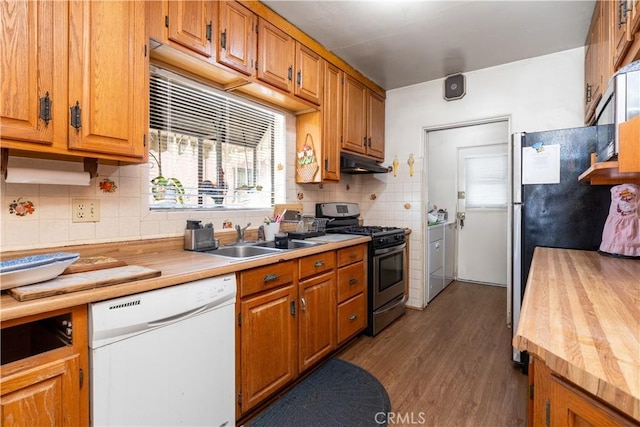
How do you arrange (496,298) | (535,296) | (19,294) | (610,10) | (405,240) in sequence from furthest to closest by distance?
(496,298) → (405,240) → (610,10) → (535,296) → (19,294)

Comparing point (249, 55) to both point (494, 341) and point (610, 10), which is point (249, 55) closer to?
point (610, 10)

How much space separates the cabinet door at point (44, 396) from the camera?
2.95ft

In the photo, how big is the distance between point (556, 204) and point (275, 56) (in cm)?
216

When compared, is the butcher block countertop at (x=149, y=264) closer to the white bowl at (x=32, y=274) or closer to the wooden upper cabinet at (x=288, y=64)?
the white bowl at (x=32, y=274)

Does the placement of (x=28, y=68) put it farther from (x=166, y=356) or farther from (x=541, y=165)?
(x=541, y=165)

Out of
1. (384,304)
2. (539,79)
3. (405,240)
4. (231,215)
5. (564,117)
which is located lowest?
(384,304)

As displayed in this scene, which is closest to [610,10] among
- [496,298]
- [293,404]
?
[293,404]

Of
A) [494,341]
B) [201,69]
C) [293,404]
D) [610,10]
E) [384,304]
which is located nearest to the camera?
[610,10]

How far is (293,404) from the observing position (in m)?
1.83

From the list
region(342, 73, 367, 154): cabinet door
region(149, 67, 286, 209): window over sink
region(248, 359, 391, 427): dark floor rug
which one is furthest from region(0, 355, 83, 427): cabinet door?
region(342, 73, 367, 154): cabinet door

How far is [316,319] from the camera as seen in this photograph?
2143 mm

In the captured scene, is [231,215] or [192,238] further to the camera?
[231,215]

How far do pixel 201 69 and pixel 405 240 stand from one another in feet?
8.11

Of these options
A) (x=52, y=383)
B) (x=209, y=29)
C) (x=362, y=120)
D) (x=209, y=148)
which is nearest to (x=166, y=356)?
(x=52, y=383)
